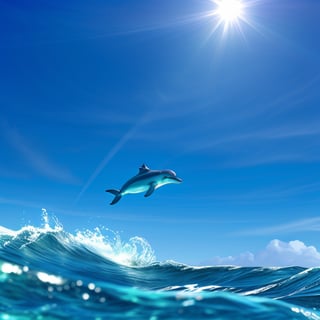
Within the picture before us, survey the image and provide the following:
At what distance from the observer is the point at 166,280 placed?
16.8 m

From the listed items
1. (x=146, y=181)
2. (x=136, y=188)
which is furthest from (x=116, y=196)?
(x=146, y=181)

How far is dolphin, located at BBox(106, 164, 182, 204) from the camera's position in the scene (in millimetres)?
27609

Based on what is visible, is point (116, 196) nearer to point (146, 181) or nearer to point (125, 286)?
point (146, 181)

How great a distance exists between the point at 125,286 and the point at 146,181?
1483cm

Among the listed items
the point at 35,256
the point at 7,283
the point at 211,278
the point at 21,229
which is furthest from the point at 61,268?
the point at 211,278

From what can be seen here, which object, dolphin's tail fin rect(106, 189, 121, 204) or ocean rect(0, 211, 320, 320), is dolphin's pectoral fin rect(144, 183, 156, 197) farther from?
ocean rect(0, 211, 320, 320)

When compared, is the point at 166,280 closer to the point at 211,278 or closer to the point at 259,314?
the point at 211,278

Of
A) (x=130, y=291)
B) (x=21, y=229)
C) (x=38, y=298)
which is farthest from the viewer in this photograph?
(x=21, y=229)

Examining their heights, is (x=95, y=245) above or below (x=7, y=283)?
above

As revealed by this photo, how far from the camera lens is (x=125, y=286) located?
13.0m

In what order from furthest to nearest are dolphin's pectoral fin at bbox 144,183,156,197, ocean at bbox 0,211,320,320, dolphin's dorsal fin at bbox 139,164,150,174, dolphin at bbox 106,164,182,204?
dolphin's dorsal fin at bbox 139,164,150,174, dolphin at bbox 106,164,182,204, dolphin's pectoral fin at bbox 144,183,156,197, ocean at bbox 0,211,320,320

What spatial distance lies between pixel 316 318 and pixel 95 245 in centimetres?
1239

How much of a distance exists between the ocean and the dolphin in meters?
6.58

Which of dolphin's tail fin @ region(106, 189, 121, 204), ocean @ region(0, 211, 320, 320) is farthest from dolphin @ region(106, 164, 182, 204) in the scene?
ocean @ region(0, 211, 320, 320)
